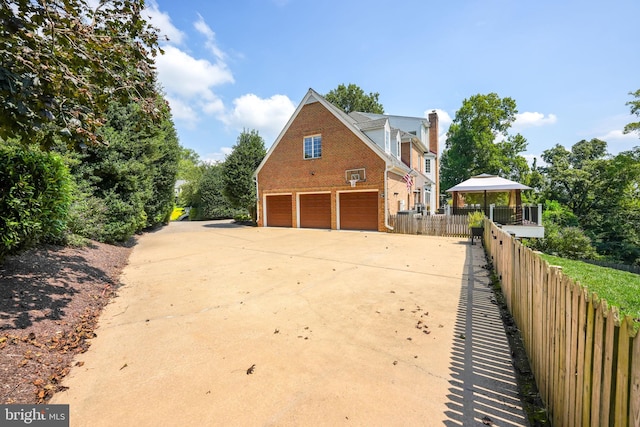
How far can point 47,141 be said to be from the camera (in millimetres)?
4059

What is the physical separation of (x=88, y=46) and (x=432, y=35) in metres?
8.96

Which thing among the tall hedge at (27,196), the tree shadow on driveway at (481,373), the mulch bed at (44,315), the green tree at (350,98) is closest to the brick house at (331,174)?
the tree shadow on driveway at (481,373)

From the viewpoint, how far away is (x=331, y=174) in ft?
59.7

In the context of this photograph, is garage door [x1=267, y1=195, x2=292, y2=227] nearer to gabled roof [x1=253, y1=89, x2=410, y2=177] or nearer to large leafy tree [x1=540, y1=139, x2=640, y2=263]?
gabled roof [x1=253, y1=89, x2=410, y2=177]

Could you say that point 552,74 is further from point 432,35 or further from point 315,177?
point 315,177

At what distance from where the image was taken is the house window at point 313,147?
18.8 m

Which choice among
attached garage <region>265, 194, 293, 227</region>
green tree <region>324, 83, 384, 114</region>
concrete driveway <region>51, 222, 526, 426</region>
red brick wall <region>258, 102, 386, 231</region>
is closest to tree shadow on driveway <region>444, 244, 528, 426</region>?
concrete driveway <region>51, 222, 526, 426</region>

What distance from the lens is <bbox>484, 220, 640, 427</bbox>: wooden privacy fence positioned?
1425 millimetres

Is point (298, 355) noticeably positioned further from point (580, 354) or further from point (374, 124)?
point (374, 124)

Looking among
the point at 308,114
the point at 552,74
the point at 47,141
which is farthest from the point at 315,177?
the point at 47,141

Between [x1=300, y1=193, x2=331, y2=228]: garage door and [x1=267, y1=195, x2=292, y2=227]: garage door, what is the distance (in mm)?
1244

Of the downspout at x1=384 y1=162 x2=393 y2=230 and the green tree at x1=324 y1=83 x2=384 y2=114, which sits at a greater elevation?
the green tree at x1=324 y1=83 x2=384 y2=114

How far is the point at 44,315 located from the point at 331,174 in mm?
15351

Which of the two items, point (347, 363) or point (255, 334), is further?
point (255, 334)
